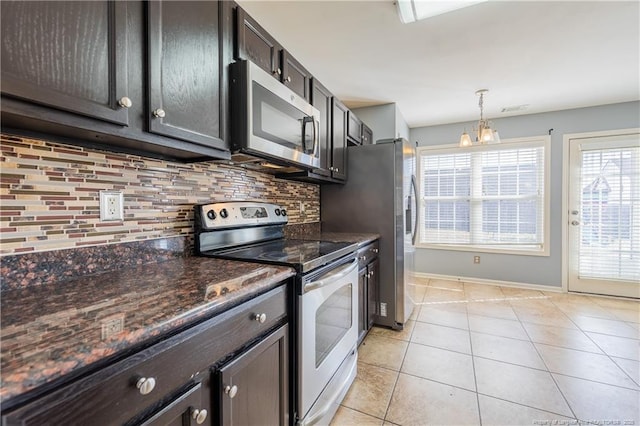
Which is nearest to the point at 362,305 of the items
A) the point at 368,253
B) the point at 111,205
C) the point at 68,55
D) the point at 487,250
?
the point at 368,253

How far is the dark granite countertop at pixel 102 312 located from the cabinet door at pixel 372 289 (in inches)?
54.2

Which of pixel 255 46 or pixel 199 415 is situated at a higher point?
pixel 255 46

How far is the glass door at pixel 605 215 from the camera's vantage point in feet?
11.2

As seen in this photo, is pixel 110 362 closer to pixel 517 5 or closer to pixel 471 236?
pixel 517 5

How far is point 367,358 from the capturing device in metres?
2.13

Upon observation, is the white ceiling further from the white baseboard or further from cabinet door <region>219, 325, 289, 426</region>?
the white baseboard

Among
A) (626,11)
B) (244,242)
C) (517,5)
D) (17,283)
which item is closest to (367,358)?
(244,242)

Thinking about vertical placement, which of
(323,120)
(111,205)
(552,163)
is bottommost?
(111,205)

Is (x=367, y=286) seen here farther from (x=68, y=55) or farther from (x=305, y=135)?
(x=68, y=55)

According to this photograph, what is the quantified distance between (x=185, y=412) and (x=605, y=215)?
15.7ft

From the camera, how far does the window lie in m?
3.85

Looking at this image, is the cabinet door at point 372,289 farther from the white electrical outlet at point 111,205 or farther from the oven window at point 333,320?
the white electrical outlet at point 111,205

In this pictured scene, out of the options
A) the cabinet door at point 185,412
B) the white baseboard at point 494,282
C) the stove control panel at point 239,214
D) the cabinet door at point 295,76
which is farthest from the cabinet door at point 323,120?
the white baseboard at point 494,282

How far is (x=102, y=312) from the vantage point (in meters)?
0.71
